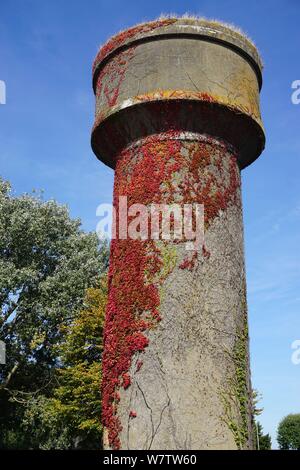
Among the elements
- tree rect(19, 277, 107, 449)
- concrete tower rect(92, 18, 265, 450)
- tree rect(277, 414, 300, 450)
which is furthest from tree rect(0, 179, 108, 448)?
tree rect(277, 414, 300, 450)

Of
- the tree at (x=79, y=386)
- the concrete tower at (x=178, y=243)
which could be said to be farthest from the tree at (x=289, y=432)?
the concrete tower at (x=178, y=243)

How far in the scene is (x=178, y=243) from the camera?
6773 millimetres

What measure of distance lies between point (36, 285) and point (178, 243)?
18646mm

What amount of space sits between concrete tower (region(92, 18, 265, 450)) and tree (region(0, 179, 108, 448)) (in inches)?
649

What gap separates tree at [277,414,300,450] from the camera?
53928mm

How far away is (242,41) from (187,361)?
496 centimetres

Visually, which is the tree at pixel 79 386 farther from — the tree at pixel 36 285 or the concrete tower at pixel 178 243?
the concrete tower at pixel 178 243

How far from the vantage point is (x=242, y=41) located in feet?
25.5

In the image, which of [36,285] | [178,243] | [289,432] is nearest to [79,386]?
[36,285]

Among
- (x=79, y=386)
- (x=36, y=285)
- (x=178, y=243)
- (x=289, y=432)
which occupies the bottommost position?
(x=289, y=432)

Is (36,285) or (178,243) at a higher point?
(36,285)

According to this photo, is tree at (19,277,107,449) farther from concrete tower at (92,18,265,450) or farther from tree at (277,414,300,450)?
tree at (277,414,300,450)

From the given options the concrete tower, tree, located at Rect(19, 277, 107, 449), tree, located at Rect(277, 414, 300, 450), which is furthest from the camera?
tree, located at Rect(277, 414, 300, 450)

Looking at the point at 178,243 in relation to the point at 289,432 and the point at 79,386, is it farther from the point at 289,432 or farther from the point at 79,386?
the point at 289,432
